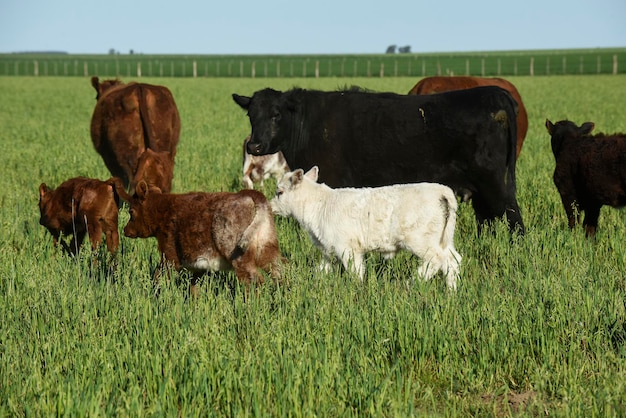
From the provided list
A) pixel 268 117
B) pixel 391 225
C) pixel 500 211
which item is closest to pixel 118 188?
pixel 268 117

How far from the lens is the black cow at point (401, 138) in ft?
26.5

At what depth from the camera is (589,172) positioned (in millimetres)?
8320

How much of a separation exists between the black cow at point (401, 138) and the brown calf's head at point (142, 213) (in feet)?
6.96

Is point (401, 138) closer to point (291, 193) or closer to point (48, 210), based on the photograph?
Result: point (291, 193)

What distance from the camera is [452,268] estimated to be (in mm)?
6379

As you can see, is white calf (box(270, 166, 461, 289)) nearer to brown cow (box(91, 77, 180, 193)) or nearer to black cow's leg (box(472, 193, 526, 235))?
black cow's leg (box(472, 193, 526, 235))

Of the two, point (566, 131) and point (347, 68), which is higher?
point (347, 68)

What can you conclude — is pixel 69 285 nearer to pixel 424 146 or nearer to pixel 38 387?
pixel 38 387

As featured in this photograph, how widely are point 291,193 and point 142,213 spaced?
126 cm

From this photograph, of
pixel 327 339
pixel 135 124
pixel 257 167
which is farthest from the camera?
pixel 257 167

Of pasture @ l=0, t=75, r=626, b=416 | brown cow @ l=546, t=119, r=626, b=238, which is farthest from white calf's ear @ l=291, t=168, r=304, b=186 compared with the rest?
brown cow @ l=546, t=119, r=626, b=238

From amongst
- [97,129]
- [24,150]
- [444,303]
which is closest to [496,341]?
[444,303]

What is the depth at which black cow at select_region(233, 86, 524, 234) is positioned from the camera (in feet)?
26.5

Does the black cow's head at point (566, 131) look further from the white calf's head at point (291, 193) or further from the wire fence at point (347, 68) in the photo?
the wire fence at point (347, 68)
